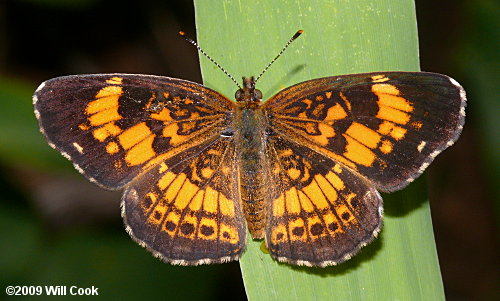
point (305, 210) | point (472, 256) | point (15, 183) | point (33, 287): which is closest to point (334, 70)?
point (305, 210)

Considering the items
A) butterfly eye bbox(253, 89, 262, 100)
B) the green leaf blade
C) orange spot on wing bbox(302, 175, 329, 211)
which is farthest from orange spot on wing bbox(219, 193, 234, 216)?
butterfly eye bbox(253, 89, 262, 100)

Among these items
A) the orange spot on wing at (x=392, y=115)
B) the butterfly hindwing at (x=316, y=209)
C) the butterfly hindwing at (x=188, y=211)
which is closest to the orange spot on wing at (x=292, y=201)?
the butterfly hindwing at (x=316, y=209)

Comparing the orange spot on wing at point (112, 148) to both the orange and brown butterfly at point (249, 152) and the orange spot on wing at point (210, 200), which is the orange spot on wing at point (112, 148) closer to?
the orange and brown butterfly at point (249, 152)

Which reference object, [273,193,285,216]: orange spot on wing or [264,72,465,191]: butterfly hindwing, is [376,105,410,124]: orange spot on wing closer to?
[264,72,465,191]: butterfly hindwing

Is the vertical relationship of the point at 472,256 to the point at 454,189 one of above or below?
below

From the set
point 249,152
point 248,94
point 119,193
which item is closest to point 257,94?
point 248,94

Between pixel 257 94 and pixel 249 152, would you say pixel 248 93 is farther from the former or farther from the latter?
pixel 249 152

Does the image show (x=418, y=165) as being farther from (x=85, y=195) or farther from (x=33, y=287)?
(x=85, y=195)
